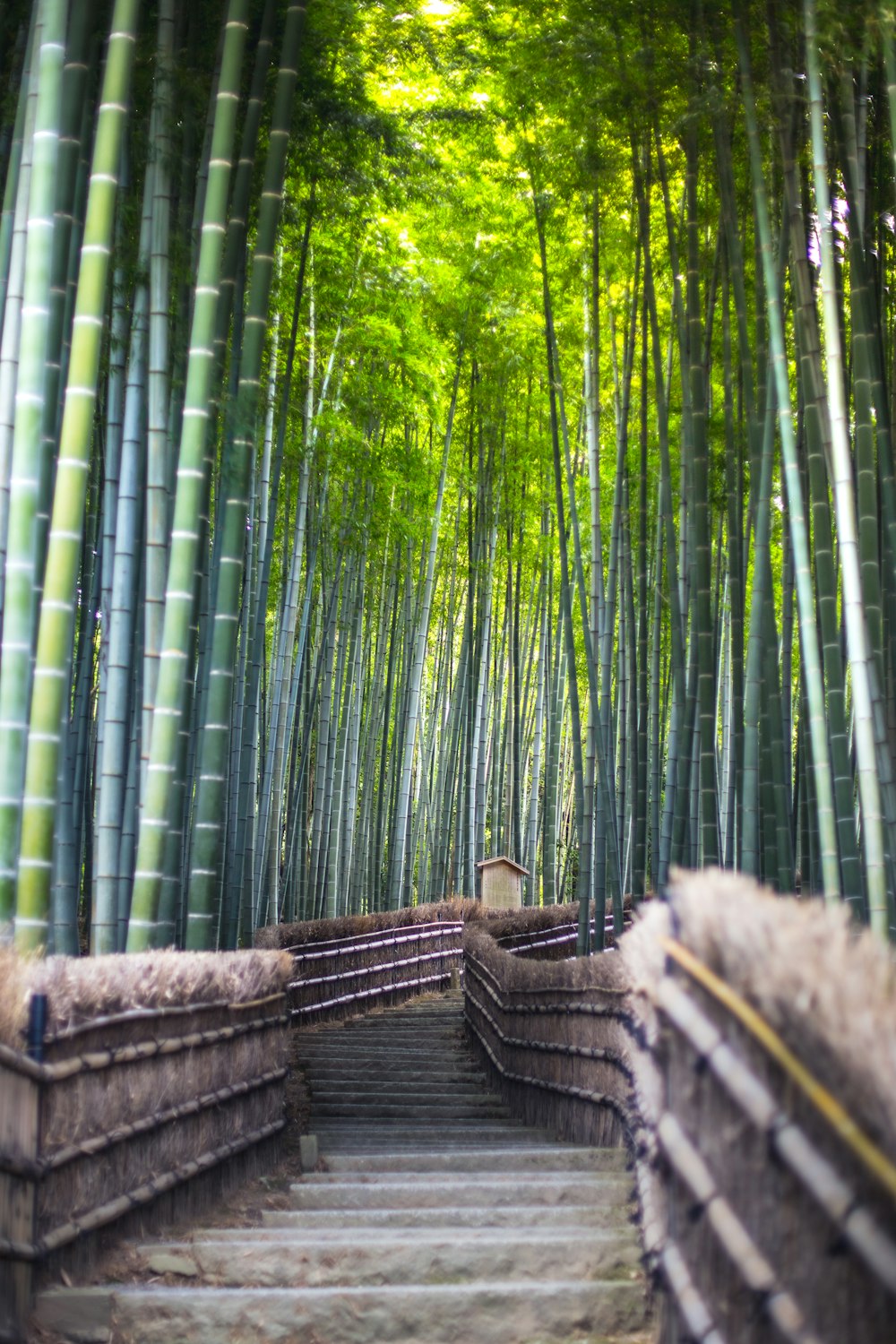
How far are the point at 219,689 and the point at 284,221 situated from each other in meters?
3.04

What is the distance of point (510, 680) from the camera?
37.6 feet

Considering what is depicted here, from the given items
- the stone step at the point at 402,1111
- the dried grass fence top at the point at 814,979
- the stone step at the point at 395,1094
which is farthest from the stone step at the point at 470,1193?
the stone step at the point at 395,1094

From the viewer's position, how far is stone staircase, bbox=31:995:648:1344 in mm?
2371

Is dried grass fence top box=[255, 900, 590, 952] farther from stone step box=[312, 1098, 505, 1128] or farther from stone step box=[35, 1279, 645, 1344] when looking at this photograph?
stone step box=[35, 1279, 645, 1344]

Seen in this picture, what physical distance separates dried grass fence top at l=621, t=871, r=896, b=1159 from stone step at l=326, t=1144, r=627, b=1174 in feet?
7.12

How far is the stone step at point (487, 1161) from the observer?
374cm

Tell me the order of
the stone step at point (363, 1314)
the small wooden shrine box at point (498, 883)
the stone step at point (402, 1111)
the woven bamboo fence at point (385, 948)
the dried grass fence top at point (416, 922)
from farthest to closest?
1. the small wooden shrine box at point (498, 883)
2. the woven bamboo fence at point (385, 948)
3. the dried grass fence top at point (416, 922)
4. the stone step at point (402, 1111)
5. the stone step at point (363, 1314)

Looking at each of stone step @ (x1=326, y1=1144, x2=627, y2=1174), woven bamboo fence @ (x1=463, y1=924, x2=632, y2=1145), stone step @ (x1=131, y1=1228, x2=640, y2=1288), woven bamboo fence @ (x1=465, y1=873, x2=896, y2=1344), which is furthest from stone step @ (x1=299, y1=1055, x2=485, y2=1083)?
woven bamboo fence @ (x1=465, y1=873, x2=896, y2=1344)

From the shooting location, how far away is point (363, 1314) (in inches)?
94.0

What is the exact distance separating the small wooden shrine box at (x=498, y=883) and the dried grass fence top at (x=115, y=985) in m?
6.29

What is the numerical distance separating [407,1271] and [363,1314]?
0.81ft

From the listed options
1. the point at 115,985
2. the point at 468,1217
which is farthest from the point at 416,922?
the point at 115,985

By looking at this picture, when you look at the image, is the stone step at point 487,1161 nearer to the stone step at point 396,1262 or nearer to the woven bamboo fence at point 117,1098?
the woven bamboo fence at point 117,1098

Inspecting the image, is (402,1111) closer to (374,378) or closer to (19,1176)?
(19,1176)
